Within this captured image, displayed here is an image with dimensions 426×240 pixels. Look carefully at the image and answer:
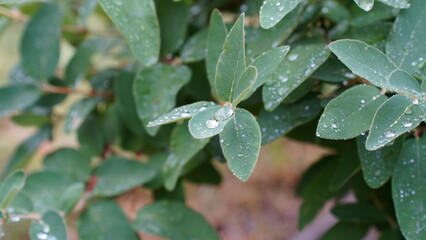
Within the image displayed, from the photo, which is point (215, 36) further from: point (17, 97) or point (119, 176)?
point (17, 97)

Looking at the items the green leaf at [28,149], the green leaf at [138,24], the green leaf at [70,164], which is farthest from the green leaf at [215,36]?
the green leaf at [28,149]

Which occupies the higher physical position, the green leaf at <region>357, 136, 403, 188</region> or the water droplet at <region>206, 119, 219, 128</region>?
the water droplet at <region>206, 119, 219, 128</region>

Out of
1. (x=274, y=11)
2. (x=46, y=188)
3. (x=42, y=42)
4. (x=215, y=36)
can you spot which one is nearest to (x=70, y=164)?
(x=46, y=188)

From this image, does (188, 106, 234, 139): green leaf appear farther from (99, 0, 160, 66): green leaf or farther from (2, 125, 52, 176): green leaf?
(2, 125, 52, 176): green leaf

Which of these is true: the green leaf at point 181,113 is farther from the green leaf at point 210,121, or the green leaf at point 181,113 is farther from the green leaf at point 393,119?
the green leaf at point 393,119

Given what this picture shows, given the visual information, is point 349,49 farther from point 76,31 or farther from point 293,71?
point 76,31

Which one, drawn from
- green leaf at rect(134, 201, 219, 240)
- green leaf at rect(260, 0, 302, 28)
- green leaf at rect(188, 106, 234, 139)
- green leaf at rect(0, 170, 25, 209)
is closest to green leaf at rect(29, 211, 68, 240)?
green leaf at rect(0, 170, 25, 209)

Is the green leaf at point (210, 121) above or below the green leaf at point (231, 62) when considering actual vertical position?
below

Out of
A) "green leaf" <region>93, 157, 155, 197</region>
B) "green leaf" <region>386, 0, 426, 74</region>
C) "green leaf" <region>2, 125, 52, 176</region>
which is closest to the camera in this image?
"green leaf" <region>386, 0, 426, 74</region>
